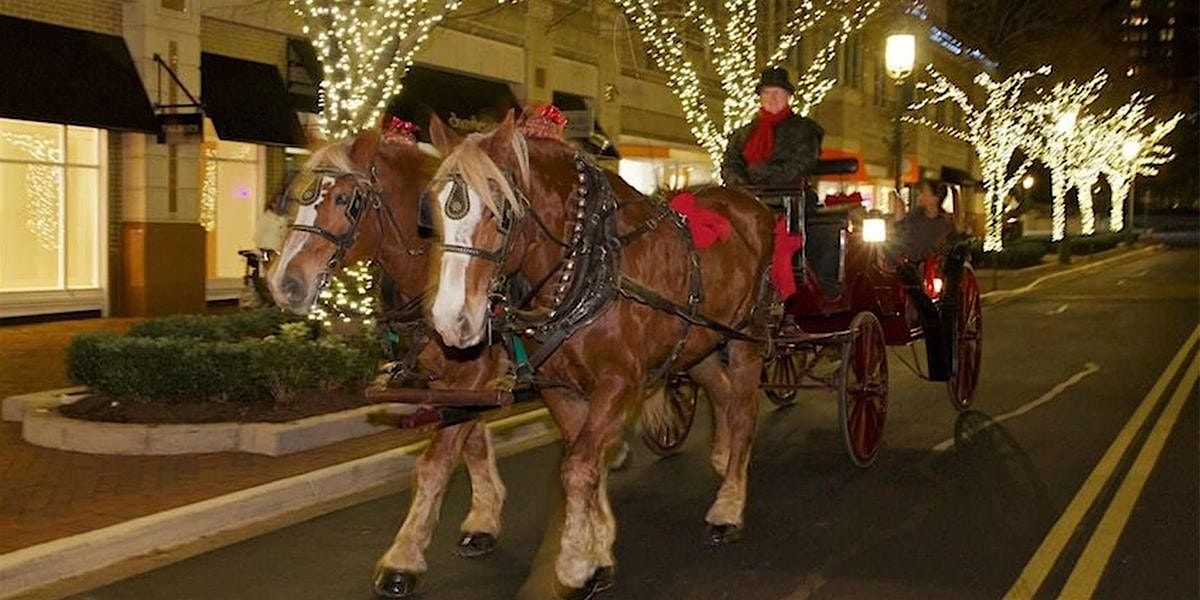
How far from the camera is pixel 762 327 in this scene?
305 inches

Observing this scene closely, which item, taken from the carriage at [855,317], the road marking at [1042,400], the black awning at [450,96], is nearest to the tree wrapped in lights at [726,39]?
the black awning at [450,96]

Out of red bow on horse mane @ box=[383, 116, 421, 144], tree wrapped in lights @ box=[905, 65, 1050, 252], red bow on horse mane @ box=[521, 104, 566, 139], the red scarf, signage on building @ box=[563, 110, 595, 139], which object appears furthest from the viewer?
tree wrapped in lights @ box=[905, 65, 1050, 252]

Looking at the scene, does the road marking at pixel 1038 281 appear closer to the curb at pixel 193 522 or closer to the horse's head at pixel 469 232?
the curb at pixel 193 522

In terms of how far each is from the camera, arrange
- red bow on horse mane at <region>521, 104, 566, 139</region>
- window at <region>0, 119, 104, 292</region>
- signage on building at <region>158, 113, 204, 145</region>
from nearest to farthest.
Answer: red bow on horse mane at <region>521, 104, 566, 139</region>
window at <region>0, 119, 104, 292</region>
signage on building at <region>158, 113, 204, 145</region>

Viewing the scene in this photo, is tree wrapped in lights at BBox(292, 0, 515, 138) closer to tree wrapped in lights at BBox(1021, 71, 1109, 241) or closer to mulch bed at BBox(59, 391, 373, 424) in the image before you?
mulch bed at BBox(59, 391, 373, 424)

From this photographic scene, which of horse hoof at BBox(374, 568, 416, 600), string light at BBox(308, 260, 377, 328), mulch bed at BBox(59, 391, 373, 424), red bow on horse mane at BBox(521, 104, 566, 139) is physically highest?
red bow on horse mane at BBox(521, 104, 566, 139)

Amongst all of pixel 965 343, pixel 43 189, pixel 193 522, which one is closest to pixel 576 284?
pixel 193 522

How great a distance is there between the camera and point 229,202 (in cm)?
2131

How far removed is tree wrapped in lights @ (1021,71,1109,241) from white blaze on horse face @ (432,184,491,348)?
38.8 meters

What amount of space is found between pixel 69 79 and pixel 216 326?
7698 mm

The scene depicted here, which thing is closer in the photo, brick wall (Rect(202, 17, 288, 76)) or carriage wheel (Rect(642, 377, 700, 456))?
carriage wheel (Rect(642, 377, 700, 456))

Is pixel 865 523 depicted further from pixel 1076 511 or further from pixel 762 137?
pixel 762 137

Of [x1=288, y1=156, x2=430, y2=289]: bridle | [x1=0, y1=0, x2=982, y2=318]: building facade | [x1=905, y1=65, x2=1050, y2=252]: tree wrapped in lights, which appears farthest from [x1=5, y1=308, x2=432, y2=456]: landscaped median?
[x1=905, y1=65, x2=1050, y2=252]: tree wrapped in lights

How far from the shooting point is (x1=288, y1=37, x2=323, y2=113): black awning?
2092 centimetres
